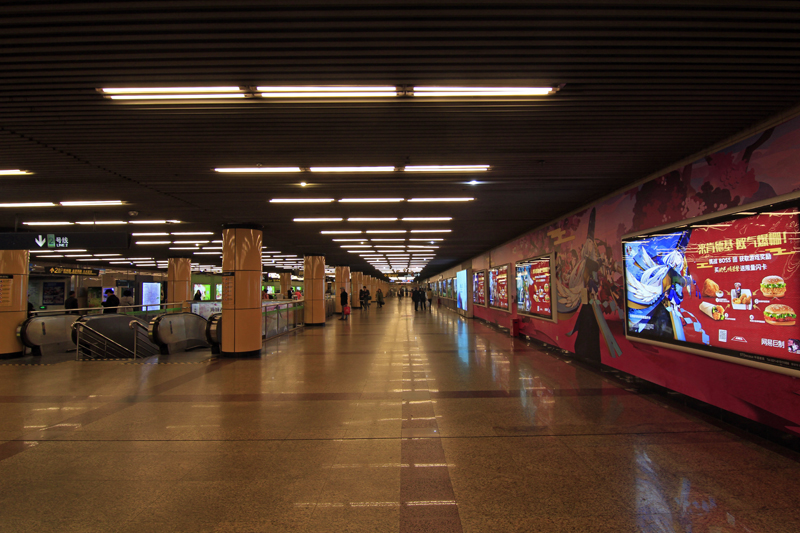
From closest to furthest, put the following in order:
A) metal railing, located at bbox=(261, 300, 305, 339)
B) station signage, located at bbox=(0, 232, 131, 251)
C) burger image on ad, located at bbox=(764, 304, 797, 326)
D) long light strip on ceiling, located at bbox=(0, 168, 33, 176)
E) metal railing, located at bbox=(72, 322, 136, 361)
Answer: burger image on ad, located at bbox=(764, 304, 797, 326) < long light strip on ceiling, located at bbox=(0, 168, 33, 176) < station signage, located at bbox=(0, 232, 131, 251) < metal railing, located at bbox=(72, 322, 136, 361) < metal railing, located at bbox=(261, 300, 305, 339)

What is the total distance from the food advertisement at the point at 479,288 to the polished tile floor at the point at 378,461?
11.7 metres

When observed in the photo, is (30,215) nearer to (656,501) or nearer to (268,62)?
(268,62)

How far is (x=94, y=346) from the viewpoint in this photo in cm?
1089

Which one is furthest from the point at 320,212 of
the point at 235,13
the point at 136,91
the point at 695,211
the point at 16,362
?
the point at 16,362

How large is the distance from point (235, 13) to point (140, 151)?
3.51 metres

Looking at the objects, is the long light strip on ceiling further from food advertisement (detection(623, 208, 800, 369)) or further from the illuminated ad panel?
the illuminated ad panel

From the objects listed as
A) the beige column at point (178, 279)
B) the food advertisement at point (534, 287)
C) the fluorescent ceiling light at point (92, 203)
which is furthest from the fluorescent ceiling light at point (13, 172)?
the beige column at point (178, 279)

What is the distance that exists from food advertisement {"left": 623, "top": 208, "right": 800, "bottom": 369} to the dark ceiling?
4.36 feet

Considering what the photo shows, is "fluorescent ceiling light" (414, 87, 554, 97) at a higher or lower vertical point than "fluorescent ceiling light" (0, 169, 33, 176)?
higher

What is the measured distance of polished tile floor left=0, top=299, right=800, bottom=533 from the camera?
2.84 meters

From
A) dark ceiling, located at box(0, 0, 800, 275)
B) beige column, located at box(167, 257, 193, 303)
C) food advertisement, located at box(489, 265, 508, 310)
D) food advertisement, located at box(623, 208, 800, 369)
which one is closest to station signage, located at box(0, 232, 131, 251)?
dark ceiling, located at box(0, 0, 800, 275)

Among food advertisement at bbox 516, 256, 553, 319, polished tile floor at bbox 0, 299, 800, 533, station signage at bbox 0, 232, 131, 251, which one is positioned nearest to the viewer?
polished tile floor at bbox 0, 299, 800, 533

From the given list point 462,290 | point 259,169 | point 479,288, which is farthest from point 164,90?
point 462,290

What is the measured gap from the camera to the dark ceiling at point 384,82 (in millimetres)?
2844
